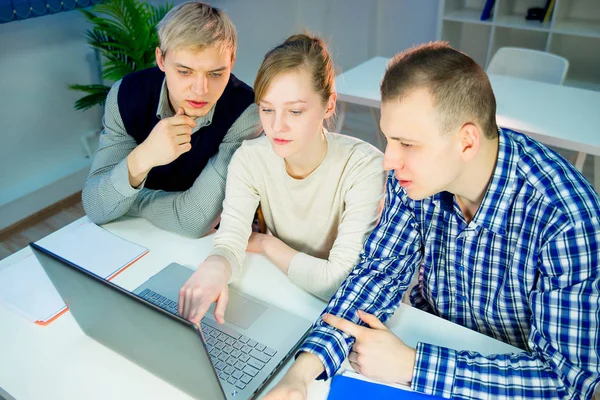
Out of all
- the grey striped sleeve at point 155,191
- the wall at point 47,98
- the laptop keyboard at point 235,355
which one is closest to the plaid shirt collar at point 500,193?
the laptop keyboard at point 235,355

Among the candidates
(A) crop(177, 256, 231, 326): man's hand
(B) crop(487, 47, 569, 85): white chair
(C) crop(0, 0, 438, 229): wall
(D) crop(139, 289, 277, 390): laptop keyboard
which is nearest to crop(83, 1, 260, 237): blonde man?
(A) crop(177, 256, 231, 326): man's hand

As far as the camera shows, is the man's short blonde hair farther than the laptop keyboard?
Yes

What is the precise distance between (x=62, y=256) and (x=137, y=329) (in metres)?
0.54

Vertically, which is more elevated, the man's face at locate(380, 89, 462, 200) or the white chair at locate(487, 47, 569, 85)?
the man's face at locate(380, 89, 462, 200)

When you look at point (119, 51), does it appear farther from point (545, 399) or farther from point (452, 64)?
point (545, 399)

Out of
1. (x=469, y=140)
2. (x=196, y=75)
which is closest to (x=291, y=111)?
(x=196, y=75)

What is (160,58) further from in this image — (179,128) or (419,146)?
(419,146)

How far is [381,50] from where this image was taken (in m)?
4.39

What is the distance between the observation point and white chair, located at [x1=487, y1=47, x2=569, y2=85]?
2.61 m

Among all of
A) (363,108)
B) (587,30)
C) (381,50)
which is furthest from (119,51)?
(587,30)

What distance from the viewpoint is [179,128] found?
1.45 meters

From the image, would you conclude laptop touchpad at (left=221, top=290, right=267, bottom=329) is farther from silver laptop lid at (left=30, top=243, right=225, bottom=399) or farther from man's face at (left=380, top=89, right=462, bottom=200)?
man's face at (left=380, top=89, right=462, bottom=200)

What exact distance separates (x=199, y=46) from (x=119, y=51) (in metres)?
1.51

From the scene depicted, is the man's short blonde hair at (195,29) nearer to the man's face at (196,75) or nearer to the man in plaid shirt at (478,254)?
the man's face at (196,75)
